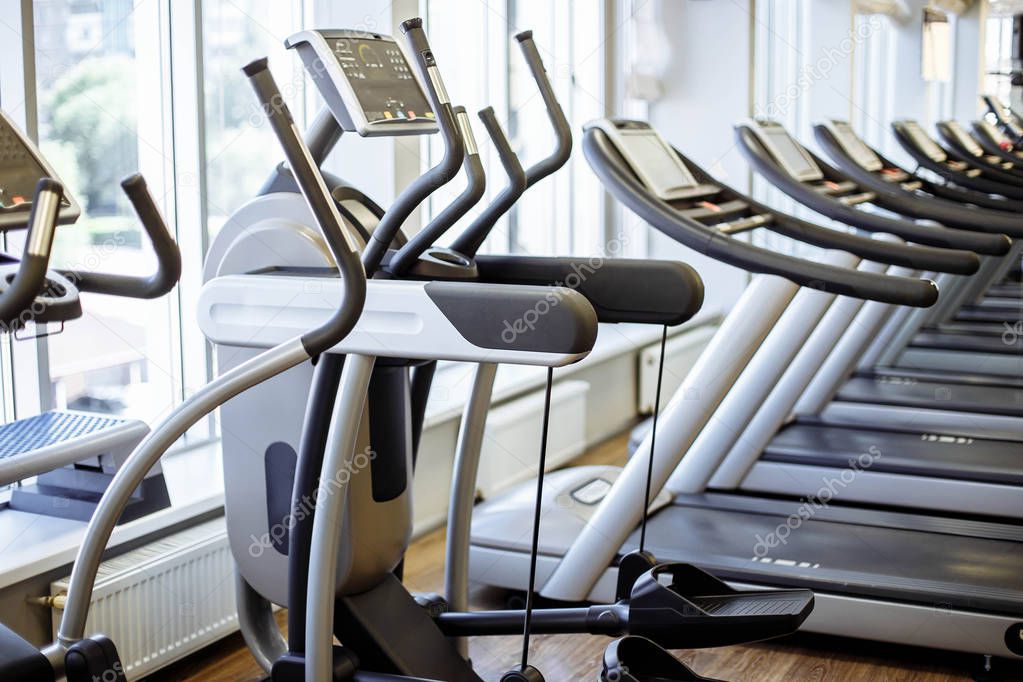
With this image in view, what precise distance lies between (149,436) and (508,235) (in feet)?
11.0

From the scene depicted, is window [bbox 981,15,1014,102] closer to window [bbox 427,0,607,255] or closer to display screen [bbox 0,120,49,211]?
window [bbox 427,0,607,255]

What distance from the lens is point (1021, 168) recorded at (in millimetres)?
6059

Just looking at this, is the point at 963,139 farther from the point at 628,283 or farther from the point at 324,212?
the point at 324,212

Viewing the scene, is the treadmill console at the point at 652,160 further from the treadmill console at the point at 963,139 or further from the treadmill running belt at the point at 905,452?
the treadmill console at the point at 963,139

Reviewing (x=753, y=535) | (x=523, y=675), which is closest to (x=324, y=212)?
(x=523, y=675)

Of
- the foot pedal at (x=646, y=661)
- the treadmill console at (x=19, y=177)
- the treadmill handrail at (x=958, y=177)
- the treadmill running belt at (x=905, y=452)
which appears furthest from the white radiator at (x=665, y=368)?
the treadmill console at (x=19, y=177)

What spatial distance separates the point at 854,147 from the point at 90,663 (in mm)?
3607

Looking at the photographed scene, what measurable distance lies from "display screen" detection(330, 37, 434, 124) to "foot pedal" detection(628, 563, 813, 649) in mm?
990

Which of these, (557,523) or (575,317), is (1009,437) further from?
(575,317)

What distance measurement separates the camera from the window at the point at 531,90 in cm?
450

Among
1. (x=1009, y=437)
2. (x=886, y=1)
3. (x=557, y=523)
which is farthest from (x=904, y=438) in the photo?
(x=886, y=1)

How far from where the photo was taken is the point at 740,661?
2.83 meters

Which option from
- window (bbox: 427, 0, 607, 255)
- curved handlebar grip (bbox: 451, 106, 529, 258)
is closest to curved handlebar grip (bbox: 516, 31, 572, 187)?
curved handlebar grip (bbox: 451, 106, 529, 258)

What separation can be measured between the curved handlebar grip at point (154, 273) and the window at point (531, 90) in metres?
2.56
